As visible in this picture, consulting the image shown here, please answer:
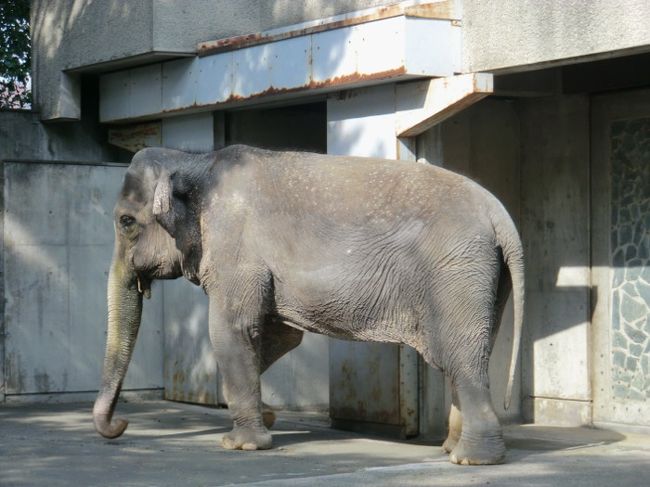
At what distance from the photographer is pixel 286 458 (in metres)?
9.78

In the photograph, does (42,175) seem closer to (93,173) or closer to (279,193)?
(93,173)

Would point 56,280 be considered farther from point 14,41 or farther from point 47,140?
point 14,41

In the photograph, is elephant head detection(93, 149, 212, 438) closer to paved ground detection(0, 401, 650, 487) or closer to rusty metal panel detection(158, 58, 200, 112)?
paved ground detection(0, 401, 650, 487)

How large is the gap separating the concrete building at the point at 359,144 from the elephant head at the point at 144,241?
162cm

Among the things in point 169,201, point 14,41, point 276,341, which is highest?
point 14,41

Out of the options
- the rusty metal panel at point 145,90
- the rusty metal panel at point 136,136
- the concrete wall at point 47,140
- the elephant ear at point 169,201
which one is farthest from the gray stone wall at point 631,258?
the concrete wall at point 47,140

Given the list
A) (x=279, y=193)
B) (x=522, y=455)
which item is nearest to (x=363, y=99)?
(x=279, y=193)

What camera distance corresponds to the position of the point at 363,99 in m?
11.5

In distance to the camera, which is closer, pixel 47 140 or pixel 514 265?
pixel 514 265

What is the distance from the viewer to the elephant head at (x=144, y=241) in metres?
10.4

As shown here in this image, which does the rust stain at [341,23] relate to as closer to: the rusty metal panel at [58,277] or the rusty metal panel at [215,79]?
the rusty metal panel at [215,79]

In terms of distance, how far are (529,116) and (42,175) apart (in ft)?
14.7

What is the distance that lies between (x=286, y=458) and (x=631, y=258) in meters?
3.46

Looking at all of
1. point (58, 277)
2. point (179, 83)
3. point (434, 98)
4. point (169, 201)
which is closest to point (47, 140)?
point (58, 277)
